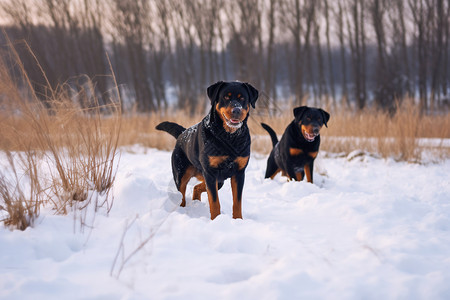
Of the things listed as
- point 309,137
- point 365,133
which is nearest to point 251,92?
point 309,137

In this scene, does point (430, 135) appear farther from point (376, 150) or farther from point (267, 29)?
point (267, 29)

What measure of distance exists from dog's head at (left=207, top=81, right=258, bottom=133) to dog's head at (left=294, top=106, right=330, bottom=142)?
1346 mm

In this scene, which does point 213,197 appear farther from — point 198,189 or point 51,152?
point 51,152

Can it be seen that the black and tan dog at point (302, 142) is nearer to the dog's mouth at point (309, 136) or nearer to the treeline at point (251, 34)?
the dog's mouth at point (309, 136)

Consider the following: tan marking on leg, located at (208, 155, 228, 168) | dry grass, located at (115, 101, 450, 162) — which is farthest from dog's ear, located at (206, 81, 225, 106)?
dry grass, located at (115, 101, 450, 162)

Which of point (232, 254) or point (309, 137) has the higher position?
point (309, 137)

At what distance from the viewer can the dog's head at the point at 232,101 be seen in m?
2.01

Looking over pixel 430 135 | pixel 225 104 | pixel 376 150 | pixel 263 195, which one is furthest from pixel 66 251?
pixel 430 135

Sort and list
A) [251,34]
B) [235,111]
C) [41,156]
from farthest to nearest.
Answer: [251,34] < [235,111] < [41,156]

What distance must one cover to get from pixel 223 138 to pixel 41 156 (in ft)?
4.13

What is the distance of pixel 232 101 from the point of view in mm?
2086

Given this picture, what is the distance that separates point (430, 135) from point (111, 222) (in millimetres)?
7093

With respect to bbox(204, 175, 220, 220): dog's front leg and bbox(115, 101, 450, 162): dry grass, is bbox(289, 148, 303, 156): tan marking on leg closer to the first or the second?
bbox(115, 101, 450, 162): dry grass

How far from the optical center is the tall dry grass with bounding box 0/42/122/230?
1.59m
